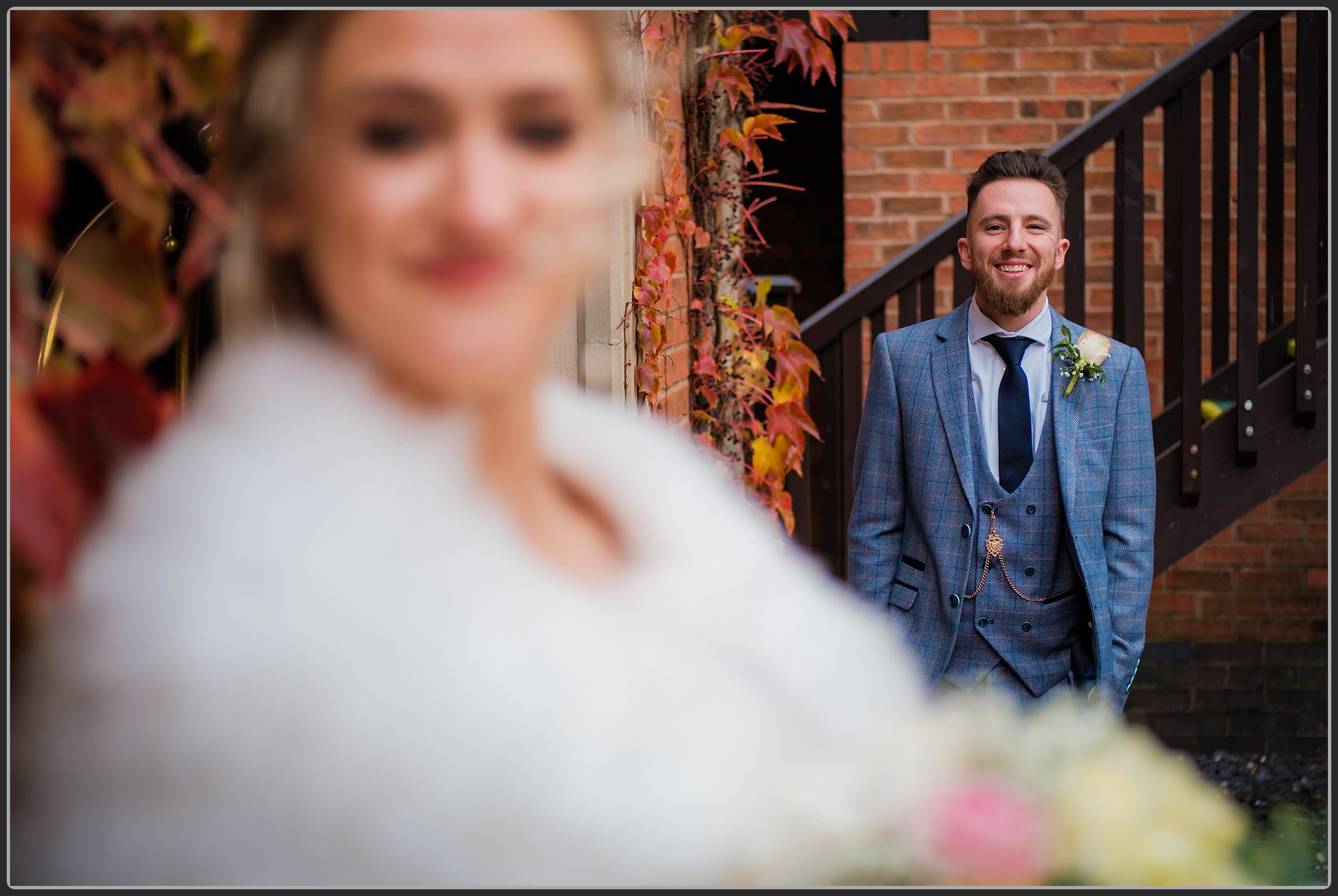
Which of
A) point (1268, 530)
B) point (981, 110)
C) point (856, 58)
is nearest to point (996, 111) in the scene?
point (981, 110)

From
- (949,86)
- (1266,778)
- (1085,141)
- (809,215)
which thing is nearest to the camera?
(1085,141)

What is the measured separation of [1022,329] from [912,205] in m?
1.93

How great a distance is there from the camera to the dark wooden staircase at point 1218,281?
242 cm

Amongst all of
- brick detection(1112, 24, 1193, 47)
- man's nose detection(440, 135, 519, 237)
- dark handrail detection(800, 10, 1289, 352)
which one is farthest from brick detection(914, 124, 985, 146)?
man's nose detection(440, 135, 519, 237)

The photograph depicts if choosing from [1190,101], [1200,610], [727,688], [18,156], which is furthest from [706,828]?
[1200,610]

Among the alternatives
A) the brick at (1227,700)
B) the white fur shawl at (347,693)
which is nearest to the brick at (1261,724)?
the brick at (1227,700)

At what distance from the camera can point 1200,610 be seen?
3.46m

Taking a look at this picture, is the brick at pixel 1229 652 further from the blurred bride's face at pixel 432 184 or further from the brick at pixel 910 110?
the blurred bride's face at pixel 432 184

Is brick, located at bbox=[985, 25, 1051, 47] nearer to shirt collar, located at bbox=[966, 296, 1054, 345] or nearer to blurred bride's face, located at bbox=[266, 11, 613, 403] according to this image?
shirt collar, located at bbox=[966, 296, 1054, 345]

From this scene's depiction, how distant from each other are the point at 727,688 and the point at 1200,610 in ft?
10.1

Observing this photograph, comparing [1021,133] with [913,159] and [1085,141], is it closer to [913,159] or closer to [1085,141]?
[913,159]

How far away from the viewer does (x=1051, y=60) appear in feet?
12.1

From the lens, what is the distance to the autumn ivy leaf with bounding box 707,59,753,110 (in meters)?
2.07

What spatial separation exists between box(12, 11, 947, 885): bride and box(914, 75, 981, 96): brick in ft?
10.0
